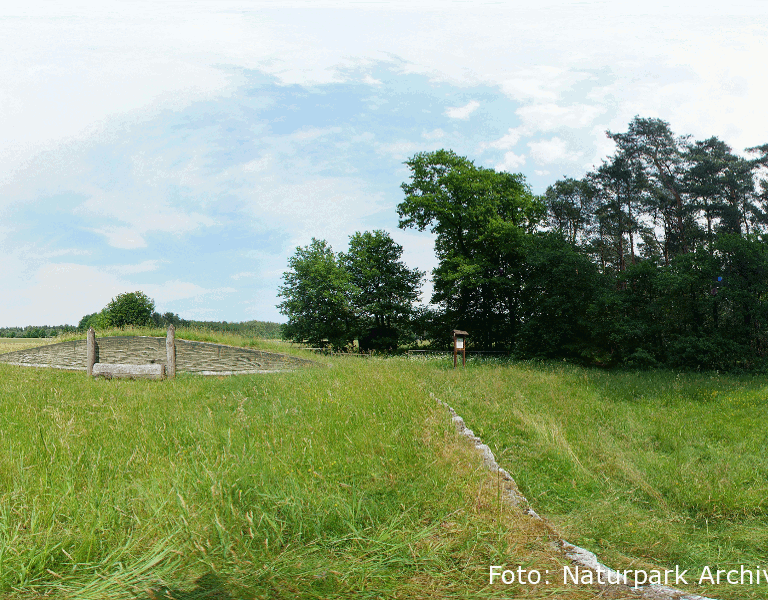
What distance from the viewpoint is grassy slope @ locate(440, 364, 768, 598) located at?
15.3 ft

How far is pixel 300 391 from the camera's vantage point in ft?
28.7

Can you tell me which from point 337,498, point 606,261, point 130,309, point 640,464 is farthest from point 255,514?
point 130,309

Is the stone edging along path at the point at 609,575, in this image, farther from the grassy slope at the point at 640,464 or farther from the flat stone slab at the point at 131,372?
the flat stone slab at the point at 131,372

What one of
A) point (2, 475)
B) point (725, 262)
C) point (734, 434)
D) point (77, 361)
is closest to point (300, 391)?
point (2, 475)

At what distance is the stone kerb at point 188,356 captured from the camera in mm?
17344

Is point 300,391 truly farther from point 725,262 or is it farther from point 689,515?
point 725,262

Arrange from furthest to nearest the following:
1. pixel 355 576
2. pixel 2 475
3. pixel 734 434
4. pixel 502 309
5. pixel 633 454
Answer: pixel 502 309, pixel 734 434, pixel 633 454, pixel 2 475, pixel 355 576

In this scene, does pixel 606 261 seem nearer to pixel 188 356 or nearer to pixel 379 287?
pixel 379 287

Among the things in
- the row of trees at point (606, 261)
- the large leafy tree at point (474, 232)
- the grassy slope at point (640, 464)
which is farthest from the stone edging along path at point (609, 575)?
the large leafy tree at point (474, 232)

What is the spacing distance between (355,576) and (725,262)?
71.0 feet

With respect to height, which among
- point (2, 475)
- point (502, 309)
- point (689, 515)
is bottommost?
point (689, 515)

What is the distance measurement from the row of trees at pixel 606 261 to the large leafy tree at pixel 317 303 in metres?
0.17

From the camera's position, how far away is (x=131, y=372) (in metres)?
13.5

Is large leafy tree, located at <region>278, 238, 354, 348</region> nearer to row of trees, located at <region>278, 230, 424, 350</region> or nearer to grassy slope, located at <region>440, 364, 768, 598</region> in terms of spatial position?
row of trees, located at <region>278, 230, 424, 350</region>
